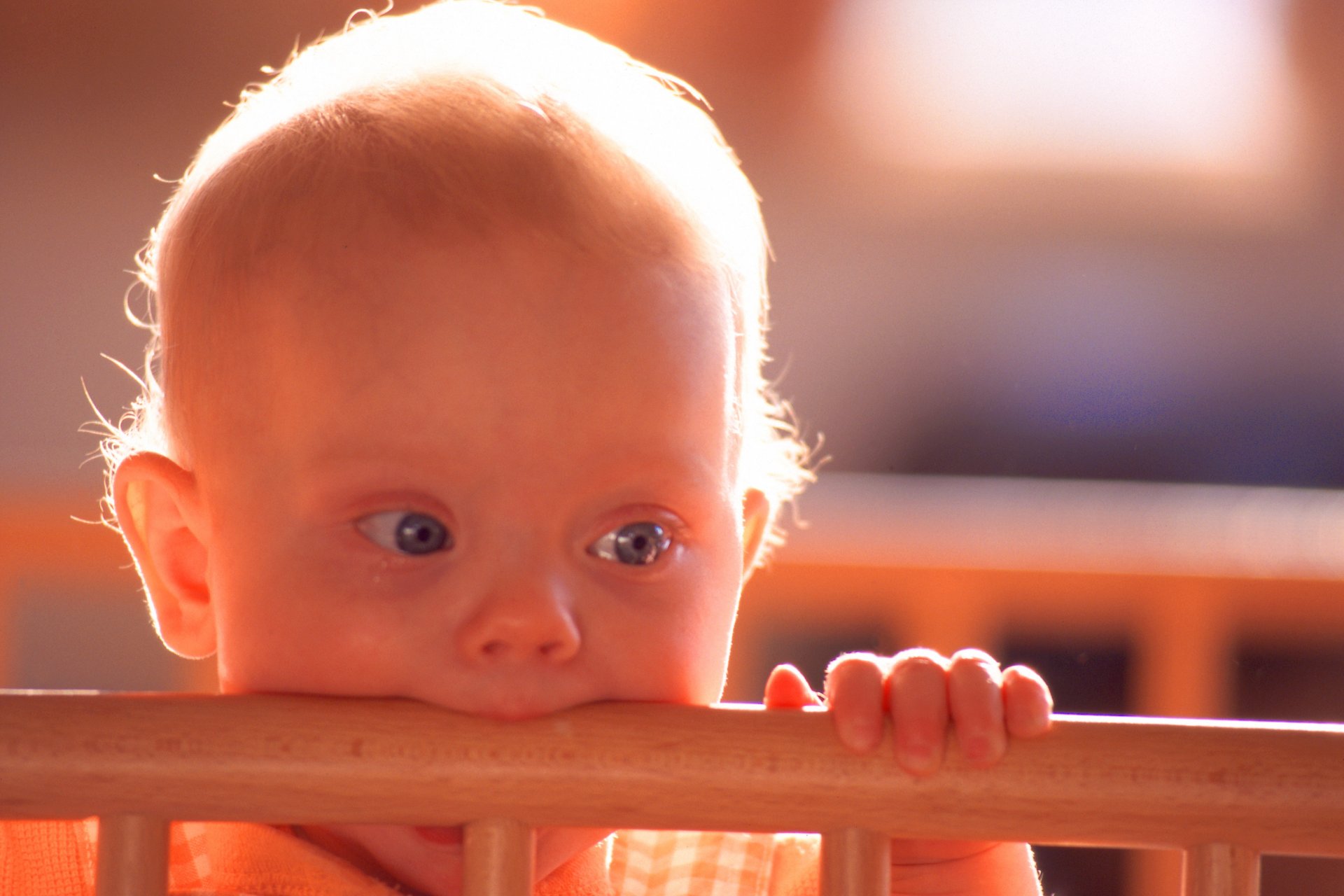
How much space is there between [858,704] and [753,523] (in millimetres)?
370

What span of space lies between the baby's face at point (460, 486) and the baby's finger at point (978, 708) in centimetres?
15

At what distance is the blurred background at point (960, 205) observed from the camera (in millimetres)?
2512

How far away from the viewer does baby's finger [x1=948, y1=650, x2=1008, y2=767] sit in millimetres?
445

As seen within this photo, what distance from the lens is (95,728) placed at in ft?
1.38

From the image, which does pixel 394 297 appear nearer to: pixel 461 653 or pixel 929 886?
pixel 461 653

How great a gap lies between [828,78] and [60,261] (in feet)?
4.52

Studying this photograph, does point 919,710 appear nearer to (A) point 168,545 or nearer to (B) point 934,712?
(B) point 934,712

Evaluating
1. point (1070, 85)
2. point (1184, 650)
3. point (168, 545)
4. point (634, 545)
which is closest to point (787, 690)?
point (634, 545)

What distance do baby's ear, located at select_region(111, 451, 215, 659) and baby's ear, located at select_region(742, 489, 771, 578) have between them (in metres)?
0.28

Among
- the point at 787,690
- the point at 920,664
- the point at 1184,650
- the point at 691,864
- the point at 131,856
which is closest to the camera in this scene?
the point at 131,856

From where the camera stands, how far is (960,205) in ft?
9.29

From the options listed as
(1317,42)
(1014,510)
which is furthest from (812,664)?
(1317,42)

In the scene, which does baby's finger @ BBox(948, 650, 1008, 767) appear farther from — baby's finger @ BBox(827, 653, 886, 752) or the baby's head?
the baby's head

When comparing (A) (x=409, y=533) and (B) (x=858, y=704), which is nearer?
(B) (x=858, y=704)
